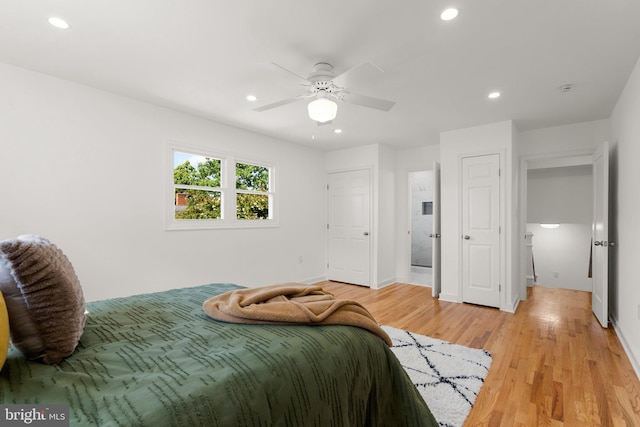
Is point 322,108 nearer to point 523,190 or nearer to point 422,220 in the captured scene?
point 523,190

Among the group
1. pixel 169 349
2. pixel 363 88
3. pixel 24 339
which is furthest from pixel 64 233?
pixel 363 88

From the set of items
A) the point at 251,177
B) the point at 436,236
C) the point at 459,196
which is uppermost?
the point at 251,177

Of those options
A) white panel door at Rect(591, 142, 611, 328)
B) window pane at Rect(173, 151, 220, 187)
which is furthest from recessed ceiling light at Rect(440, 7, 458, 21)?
window pane at Rect(173, 151, 220, 187)

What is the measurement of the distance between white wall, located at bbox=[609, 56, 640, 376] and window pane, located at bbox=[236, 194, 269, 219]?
4.22 m

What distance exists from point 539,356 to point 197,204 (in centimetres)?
401

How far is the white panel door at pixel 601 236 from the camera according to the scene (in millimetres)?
3191

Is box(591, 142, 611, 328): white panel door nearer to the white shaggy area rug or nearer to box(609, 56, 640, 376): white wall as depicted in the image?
box(609, 56, 640, 376): white wall

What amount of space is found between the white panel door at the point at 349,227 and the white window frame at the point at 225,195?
1.30m

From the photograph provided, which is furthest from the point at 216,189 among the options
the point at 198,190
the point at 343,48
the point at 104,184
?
the point at 343,48

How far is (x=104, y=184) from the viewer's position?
3.06m

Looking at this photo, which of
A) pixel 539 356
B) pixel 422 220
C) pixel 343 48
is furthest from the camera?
pixel 422 220

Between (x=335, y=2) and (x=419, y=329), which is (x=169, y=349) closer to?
(x=335, y=2)

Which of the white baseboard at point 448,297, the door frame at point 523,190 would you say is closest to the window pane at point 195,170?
the white baseboard at point 448,297

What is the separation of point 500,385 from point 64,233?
3896 millimetres
